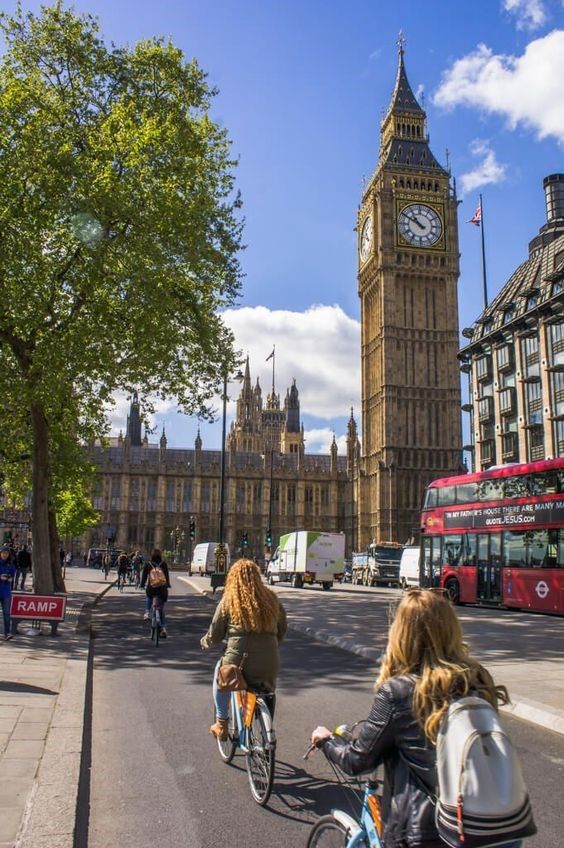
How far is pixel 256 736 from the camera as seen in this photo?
4984 millimetres

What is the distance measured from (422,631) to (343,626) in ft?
44.3

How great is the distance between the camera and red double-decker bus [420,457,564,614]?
1927 cm

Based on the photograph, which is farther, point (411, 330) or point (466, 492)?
point (411, 330)

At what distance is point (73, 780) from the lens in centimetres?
498

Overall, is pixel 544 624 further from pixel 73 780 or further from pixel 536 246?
pixel 536 246

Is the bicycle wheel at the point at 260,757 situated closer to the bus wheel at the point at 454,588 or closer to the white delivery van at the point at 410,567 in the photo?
the bus wheel at the point at 454,588

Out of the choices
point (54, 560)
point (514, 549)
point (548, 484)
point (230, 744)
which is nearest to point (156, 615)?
point (230, 744)

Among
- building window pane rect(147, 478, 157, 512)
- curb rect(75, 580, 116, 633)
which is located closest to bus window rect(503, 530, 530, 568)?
curb rect(75, 580, 116, 633)

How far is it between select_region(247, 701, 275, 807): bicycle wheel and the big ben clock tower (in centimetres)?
7019

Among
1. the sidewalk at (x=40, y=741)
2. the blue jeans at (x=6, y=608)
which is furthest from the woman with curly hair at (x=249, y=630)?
the blue jeans at (x=6, y=608)

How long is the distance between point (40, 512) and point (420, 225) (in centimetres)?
6938

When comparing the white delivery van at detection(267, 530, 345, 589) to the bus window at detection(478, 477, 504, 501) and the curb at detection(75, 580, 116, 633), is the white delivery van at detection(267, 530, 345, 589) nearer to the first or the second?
the curb at detection(75, 580, 116, 633)

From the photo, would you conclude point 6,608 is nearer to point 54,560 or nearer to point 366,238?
point 54,560

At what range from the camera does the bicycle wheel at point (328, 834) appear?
2996 millimetres
